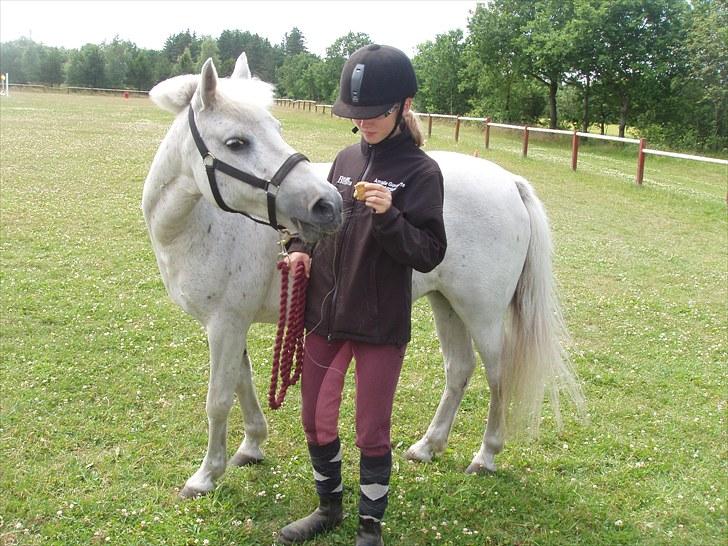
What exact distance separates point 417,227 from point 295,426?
2262 mm

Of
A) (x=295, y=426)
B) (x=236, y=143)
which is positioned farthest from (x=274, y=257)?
(x=295, y=426)

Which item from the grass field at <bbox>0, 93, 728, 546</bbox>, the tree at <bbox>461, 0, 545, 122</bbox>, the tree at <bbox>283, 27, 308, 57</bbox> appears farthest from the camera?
the tree at <bbox>283, 27, 308, 57</bbox>

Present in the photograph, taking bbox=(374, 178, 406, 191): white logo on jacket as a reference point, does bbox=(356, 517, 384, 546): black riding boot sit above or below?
below

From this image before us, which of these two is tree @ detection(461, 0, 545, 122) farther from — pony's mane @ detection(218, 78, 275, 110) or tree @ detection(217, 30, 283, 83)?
tree @ detection(217, 30, 283, 83)

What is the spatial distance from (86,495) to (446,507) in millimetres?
1965

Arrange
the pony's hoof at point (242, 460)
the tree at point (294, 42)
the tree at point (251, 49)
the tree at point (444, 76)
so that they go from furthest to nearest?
the tree at point (294, 42) → the tree at point (251, 49) → the tree at point (444, 76) → the pony's hoof at point (242, 460)

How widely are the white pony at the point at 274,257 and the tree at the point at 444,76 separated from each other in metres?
51.9

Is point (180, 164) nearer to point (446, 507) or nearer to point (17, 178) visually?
point (446, 507)

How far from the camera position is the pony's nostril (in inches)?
89.4

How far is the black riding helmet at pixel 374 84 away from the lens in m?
2.29

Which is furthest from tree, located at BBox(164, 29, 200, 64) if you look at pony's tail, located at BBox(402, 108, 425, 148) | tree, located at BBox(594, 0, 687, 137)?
pony's tail, located at BBox(402, 108, 425, 148)

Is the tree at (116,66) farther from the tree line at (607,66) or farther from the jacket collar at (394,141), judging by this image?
the jacket collar at (394,141)

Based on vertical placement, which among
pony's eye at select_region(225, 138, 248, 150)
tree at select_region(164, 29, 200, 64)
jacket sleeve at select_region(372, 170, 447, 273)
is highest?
tree at select_region(164, 29, 200, 64)

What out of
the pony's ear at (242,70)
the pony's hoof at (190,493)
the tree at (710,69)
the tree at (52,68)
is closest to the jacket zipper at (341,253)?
the pony's ear at (242,70)
